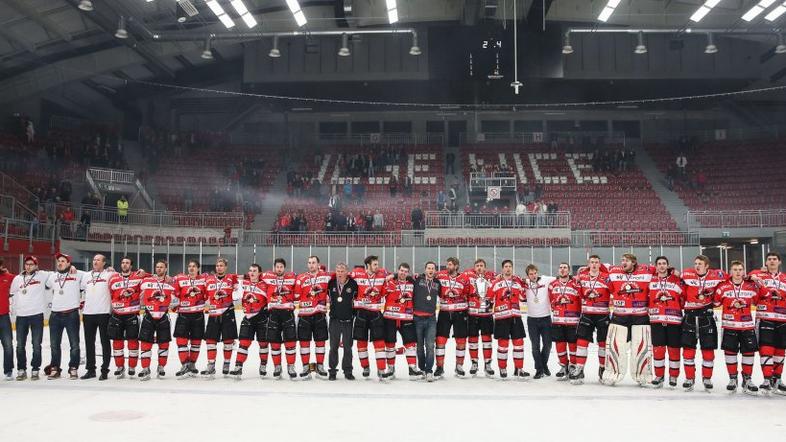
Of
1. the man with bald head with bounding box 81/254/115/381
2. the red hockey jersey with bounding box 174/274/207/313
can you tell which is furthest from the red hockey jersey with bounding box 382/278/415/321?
the man with bald head with bounding box 81/254/115/381

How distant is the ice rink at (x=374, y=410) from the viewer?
6258 mm

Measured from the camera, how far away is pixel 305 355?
10.1 meters

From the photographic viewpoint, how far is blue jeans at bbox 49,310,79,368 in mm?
9609

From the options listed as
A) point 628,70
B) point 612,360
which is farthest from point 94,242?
point 628,70

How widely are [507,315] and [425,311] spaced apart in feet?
3.89

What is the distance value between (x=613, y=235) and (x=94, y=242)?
17465 mm

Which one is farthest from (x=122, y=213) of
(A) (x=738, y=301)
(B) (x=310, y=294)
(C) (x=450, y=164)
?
(A) (x=738, y=301)

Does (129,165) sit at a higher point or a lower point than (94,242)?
higher

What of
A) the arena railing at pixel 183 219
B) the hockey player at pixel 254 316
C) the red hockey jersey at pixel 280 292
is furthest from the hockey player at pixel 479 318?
the arena railing at pixel 183 219

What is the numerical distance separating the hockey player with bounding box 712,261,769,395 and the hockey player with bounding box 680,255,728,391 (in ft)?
0.46

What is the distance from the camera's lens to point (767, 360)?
848 cm

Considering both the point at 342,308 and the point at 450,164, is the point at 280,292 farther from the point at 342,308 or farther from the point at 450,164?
the point at 450,164

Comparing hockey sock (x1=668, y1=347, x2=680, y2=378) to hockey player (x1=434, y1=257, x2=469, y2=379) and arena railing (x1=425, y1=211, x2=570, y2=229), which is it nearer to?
hockey player (x1=434, y1=257, x2=469, y2=379)

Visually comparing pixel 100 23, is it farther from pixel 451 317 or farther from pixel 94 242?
pixel 451 317
